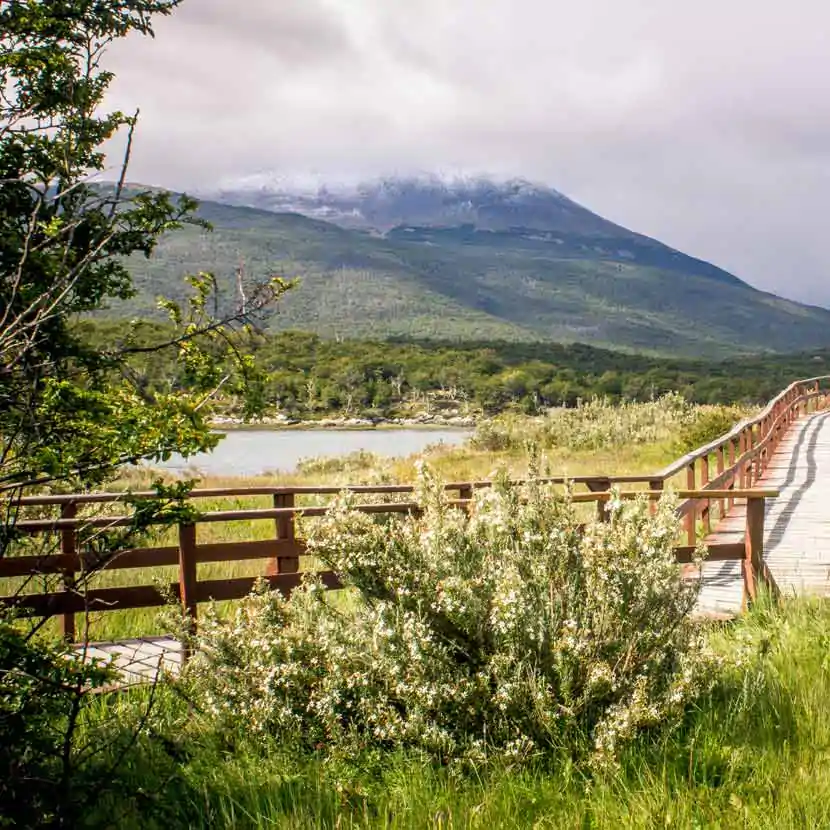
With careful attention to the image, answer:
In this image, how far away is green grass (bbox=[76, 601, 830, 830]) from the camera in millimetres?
4008

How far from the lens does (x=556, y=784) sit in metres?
4.28

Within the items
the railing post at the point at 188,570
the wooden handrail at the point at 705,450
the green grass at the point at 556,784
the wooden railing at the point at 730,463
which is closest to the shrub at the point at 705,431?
the wooden railing at the point at 730,463

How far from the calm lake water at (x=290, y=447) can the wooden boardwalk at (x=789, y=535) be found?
69.5ft

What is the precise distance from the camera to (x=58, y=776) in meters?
4.22

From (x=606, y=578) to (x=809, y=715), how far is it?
1382mm

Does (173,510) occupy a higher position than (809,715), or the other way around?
(173,510)

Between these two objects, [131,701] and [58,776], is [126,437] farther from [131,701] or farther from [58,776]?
[131,701]

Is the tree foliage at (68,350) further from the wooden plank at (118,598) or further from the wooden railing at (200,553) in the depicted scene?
the wooden plank at (118,598)

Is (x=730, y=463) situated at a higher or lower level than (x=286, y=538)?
lower

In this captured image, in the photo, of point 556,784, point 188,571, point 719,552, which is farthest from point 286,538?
point 556,784

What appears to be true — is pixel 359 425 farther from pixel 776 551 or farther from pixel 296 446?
pixel 776 551

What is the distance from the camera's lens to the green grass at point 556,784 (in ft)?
13.1

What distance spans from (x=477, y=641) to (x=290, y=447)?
5353 centimetres

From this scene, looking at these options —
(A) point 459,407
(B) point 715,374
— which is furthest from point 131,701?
(B) point 715,374
